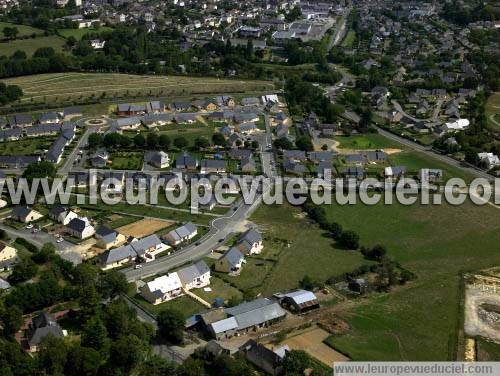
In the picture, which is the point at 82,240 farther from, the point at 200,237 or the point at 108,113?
the point at 108,113

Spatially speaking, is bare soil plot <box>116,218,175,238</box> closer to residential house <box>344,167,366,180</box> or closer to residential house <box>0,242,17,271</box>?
residential house <box>0,242,17,271</box>

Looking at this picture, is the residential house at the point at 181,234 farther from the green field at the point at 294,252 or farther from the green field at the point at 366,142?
the green field at the point at 366,142

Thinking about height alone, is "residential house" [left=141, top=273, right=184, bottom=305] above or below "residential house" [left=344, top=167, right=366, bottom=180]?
above

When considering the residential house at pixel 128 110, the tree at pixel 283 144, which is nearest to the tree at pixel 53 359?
the tree at pixel 283 144

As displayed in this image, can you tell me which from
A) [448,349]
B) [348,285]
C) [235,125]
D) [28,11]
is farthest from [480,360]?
[28,11]

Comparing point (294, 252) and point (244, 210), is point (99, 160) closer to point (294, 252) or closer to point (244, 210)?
point (244, 210)

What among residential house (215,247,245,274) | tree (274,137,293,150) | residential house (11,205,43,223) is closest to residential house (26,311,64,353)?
residential house (215,247,245,274)
